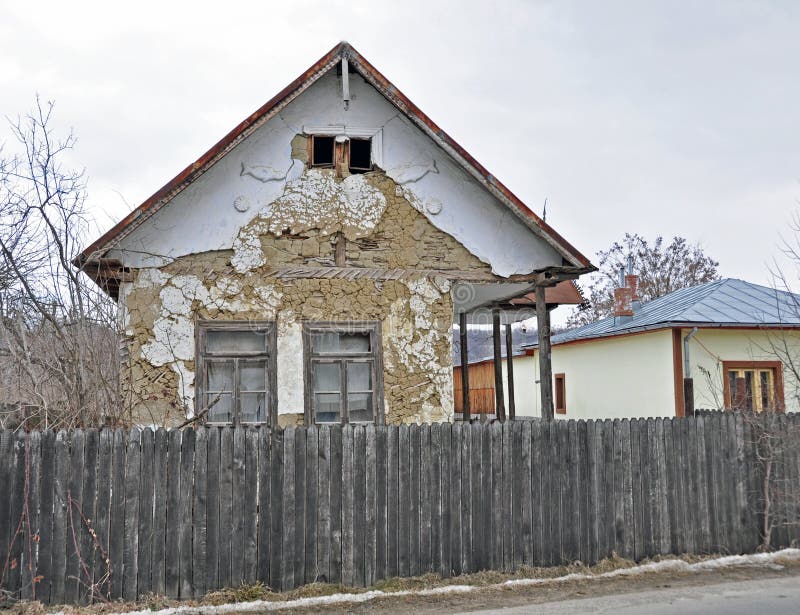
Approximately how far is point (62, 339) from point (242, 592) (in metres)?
3.47

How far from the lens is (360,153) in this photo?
955cm

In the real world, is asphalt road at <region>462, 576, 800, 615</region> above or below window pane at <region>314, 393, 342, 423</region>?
below

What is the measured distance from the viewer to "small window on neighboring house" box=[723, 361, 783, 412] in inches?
589

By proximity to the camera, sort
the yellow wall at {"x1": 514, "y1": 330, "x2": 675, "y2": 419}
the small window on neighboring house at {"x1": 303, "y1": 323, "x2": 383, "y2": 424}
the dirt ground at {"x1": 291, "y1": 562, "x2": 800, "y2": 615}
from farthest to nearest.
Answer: the yellow wall at {"x1": 514, "y1": 330, "x2": 675, "y2": 419} < the small window on neighboring house at {"x1": 303, "y1": 323, "x2": 383, "y2": 424} < the dirt ground at {"x1": 291, "y1": 562, "x2": 800, "y2": 615}

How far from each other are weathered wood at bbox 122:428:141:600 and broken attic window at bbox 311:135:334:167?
4509 mm

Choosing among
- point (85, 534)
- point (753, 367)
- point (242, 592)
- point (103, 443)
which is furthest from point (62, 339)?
point (753, 367)

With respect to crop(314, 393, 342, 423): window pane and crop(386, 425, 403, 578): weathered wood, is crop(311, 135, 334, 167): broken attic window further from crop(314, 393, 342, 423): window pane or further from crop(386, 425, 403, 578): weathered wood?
crop(386, 425, 403, 578): weathered wood

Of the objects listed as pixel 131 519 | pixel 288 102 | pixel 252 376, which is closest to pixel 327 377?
pixel 252 376

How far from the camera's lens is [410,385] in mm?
9188

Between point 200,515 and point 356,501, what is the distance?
1475 mm

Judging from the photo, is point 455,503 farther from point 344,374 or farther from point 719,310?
point 719,310

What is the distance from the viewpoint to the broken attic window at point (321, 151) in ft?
30.7

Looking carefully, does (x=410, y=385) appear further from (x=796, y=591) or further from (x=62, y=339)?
(x=796, y=591)

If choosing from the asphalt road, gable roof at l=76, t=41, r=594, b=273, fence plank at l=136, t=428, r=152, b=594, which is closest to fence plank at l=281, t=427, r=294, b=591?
fence plank at l=136, t=428, r=152, b=594
